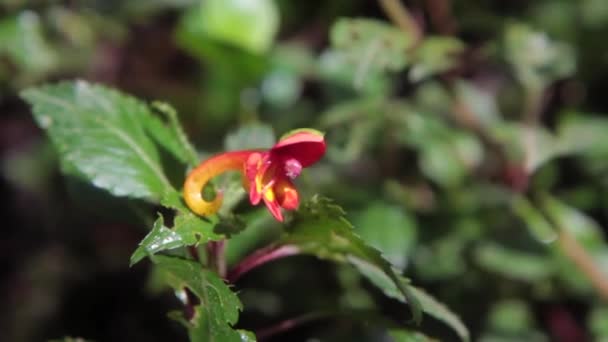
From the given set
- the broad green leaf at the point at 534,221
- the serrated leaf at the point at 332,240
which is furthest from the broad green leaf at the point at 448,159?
the serrated leaf at the point at 332,240

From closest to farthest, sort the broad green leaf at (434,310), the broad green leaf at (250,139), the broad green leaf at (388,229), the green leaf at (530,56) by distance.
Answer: the broad green leaf at (434,310) → the broad green leaf at (250,139) → the broad green leaf at (388,229) → the green leaf at (530,56)

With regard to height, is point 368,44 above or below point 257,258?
above

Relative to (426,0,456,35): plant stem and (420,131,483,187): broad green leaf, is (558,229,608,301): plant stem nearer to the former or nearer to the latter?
(420,131,483,187): broad green leaf

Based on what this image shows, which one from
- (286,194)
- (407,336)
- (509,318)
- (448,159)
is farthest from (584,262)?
(286,194)

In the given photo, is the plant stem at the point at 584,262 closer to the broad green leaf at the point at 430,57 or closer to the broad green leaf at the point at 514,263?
the broad green leaf at the point at 514,263

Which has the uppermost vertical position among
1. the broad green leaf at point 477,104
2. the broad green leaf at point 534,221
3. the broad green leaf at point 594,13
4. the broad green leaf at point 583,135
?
the broad green leaf at point 594,13

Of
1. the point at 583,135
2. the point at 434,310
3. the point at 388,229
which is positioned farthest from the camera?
the point at 583,135

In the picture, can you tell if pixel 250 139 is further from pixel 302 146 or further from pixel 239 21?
pixel 239 21

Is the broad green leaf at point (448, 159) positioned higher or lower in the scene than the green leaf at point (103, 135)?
higher
